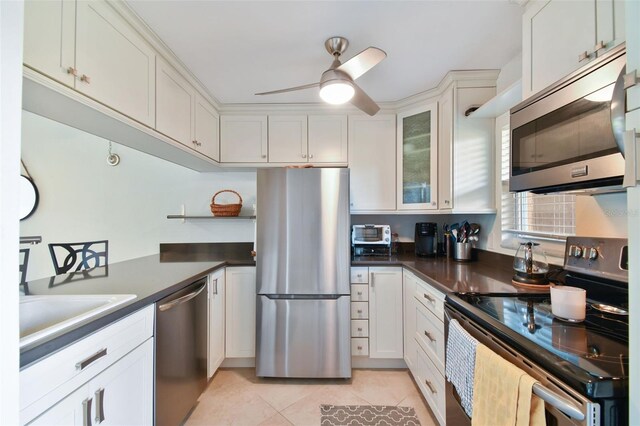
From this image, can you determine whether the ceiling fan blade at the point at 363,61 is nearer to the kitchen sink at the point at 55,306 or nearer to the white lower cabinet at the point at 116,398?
the kitchen sink at the point at 55,306

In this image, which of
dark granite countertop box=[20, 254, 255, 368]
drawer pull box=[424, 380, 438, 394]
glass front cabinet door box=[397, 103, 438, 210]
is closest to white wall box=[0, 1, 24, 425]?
dark granite countertop box=[20, 254, 255, 368]

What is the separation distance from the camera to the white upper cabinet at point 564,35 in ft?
A: 2.97

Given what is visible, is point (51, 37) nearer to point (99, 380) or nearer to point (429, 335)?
point (99, 380)

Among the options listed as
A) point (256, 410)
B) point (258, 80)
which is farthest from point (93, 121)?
point (256, 410)

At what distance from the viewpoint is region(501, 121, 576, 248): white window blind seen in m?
1.47

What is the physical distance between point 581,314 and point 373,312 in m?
1.45

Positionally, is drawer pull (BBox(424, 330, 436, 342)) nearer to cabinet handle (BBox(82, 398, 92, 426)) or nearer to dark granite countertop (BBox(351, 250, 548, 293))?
dark granite countertop (BBox(351, 250, 548, 293))

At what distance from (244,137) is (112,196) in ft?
4.79

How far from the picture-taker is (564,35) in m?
1.07

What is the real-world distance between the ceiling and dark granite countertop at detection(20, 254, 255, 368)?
1448 mm

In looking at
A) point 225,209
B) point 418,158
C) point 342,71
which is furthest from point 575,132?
point 225,209

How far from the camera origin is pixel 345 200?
2062 mm

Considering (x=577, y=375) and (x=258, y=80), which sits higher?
(x=258, y=80)

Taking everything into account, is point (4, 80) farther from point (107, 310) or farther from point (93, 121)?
point (93, 121)
